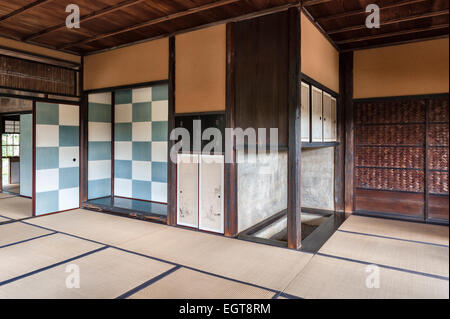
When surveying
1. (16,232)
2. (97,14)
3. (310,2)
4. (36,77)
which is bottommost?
(16,232)

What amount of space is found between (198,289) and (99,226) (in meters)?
2.38

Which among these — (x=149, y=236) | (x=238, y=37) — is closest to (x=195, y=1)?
(x=238, y=37)

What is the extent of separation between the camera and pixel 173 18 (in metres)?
3.88

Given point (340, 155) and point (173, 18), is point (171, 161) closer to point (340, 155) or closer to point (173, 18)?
point (173, 18)

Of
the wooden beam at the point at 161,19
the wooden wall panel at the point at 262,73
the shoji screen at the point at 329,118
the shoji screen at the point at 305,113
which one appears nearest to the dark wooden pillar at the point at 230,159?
the wooden wall panel at the point at 262,73

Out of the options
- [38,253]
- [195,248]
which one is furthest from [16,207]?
[195,248]

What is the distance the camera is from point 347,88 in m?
5.08

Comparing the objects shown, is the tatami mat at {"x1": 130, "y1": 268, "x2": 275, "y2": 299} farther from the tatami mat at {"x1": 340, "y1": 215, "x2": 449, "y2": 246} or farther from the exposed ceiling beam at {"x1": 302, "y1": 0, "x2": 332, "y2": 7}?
the exposed ceiling beam at {"x1": 302, "y1": 0, "x2": 332, "y2": 7}

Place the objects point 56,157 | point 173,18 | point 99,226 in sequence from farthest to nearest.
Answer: point 56,157 → point 99,226 → point 173,18

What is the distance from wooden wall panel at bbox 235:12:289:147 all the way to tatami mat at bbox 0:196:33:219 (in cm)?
385
